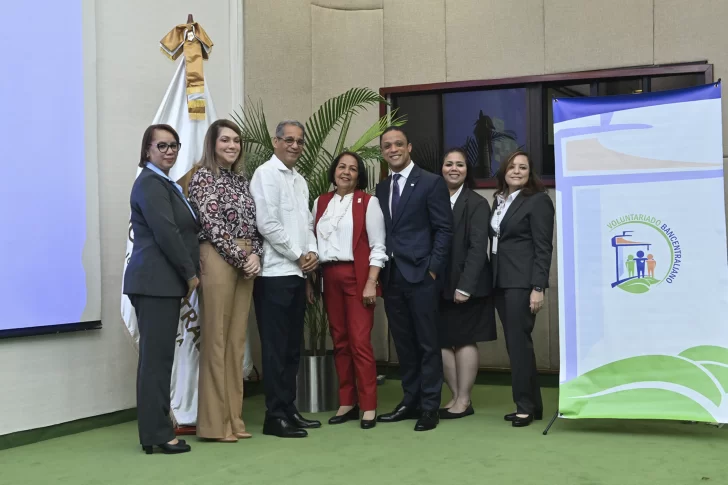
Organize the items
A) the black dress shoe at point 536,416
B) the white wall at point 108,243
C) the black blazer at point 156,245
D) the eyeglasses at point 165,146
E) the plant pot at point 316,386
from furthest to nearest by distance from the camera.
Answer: the plant pot at point 316,386, the black dress shoe at point 536,416, the white wall at point 108,243, the eyeglasses at point 165,146, the black blazer at point 156,245

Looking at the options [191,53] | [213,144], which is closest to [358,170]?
[213,144]

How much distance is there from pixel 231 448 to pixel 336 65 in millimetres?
3636

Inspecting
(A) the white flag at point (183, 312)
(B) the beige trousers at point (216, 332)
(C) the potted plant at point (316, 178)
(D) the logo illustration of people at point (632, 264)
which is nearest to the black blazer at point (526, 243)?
(D) the logo illustration of people at point (632, 264)

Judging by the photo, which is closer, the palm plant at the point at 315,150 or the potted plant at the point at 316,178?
the potted plant at the point at 316,178

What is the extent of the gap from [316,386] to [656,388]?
6.60 feet

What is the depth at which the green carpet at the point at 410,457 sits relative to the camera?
3.35 m

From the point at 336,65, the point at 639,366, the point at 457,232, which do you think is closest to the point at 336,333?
the point at 457,232

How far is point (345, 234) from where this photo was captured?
4520mm

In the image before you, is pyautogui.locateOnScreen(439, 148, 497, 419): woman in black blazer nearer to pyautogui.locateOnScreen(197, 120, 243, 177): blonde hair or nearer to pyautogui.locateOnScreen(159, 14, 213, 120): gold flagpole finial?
pyautogui.locateOnScreen(197, 120, 243, 177): blonde hair

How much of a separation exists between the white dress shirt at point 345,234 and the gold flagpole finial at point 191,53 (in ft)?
3.25

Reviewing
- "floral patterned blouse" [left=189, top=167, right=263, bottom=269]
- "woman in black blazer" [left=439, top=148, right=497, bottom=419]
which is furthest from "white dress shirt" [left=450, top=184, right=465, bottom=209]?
"floral patterned blouse" [left=189, top=167, right=263, bottom=269]

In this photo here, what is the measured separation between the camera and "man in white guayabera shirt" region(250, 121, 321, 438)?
4242 millimetres

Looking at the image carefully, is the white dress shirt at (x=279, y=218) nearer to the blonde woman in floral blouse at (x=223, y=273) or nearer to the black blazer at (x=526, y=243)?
the blonde woman in floral blouse at (x=223, y=273)

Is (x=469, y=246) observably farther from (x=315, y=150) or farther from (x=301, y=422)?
(x=301, y=422)
